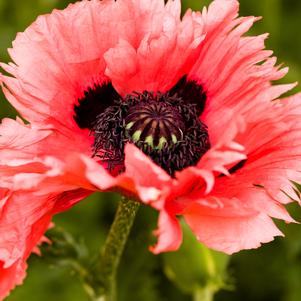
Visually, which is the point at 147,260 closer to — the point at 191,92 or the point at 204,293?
the point at 204,293

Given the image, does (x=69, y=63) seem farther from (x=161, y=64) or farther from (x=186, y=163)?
(x=186, y=163)

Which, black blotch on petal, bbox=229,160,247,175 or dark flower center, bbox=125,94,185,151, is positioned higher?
dark flower center, bbox=125,94,185,151

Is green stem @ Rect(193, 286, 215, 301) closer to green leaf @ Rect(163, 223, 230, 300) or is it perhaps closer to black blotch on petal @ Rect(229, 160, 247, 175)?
green leaf @ Rect(163, 223, 230, 300)

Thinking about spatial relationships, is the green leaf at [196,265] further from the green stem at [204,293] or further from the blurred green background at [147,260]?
the blurred green background at [147,260]

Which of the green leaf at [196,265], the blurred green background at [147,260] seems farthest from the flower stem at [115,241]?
the blurred green background at [147,260]

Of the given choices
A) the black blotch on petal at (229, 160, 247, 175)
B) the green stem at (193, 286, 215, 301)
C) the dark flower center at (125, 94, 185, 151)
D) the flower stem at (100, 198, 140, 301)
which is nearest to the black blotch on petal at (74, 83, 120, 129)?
the dark flower center at (125, 94, 185, 151)

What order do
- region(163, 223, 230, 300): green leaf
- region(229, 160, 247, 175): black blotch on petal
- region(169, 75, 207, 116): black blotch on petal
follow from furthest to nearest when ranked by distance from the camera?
region(163, 223, 230, 300): green leaf
region(169, 75, 207, 116): black blotch on petal
region(229, 160, 247, 175): black blotch on petal

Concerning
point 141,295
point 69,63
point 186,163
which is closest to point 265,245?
point 141,295
